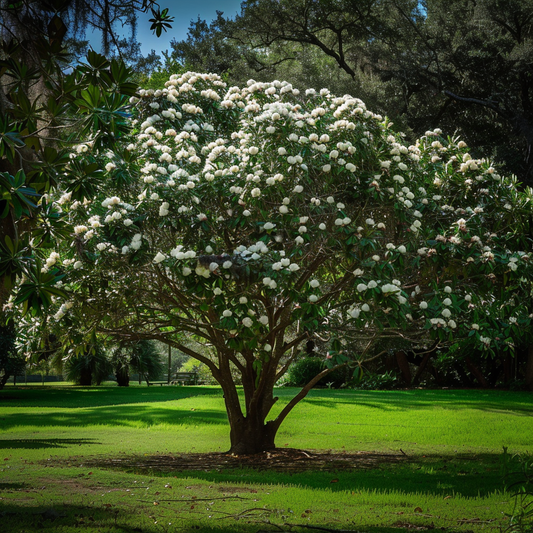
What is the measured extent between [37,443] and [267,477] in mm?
5895

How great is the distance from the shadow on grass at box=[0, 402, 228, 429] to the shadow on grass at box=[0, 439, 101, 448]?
2801 mm

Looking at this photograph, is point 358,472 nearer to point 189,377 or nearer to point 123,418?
point 123,418

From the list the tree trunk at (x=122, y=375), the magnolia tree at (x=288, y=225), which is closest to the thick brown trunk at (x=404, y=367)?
the magnolia tree at (x=288, y=225)

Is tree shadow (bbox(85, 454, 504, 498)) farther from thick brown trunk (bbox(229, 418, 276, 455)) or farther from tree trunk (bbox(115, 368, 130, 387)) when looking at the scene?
tree trunk (bbox(115, 368, 130, 387))

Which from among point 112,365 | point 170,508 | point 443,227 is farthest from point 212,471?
point 112,365

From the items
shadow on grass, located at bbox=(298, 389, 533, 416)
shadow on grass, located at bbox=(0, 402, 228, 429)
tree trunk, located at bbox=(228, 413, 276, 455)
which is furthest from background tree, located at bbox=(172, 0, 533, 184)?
tree trunk, located at bbox=(228, 413, 276, 455)

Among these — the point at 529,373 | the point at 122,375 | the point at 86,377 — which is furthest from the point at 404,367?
the point at 86,377

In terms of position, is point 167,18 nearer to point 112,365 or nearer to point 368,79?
point 368,79

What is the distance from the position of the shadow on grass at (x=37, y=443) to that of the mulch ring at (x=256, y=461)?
1.93 metres

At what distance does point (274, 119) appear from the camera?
7.36m

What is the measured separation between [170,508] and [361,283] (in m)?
3.04

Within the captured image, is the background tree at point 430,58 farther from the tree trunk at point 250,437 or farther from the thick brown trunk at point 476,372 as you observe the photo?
the tree trunk at point 250,437

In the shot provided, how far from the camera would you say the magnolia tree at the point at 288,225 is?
7.06 m

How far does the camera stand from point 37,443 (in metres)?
11.6
